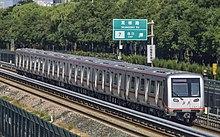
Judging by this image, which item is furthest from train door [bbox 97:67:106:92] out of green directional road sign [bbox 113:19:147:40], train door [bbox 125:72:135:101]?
green directional road sign [bbox 113:19:147:40]

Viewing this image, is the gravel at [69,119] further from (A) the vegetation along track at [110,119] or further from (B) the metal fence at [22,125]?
(B) the metal fence at [22,125]

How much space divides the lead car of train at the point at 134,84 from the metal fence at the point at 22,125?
278 inches

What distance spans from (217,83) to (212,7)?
30594 millimetres

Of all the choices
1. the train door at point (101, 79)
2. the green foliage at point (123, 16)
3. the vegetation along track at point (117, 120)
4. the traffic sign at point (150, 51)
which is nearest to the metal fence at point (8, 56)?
the green foliage at point (123, 16)

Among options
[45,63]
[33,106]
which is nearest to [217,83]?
[33,106]

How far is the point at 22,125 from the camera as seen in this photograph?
3047 centimetres

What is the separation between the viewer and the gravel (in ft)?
89.9

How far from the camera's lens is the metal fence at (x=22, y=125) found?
2495 centimetres

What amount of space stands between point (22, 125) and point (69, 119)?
10.4ft

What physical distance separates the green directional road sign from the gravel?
1593 cm

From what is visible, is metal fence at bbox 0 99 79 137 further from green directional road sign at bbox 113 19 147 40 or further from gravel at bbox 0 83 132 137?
green directional road sign at bbox 113 19 147 40

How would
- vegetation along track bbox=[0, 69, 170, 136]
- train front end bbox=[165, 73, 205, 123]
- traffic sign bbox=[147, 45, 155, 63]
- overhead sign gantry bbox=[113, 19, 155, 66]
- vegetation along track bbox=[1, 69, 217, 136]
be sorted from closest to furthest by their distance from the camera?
vegetation along track bbox=[0, 69, 170, 136] < vegetation along track bbox=[1, 69, 217, 136] < train front end bbox=[165, 73, 205, 123] < traffic sign bbox=[147, 45, 155, 63] < overhead sign gantry bbox=[113, 19, 155, 66]

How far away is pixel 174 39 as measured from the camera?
67000 millimetres

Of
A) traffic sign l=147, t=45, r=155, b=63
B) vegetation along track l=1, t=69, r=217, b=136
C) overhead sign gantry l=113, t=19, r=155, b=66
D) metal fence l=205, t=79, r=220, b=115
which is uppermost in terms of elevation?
overhead sign gantry l=113, t=19, r=155, b=66
